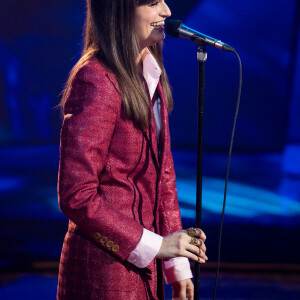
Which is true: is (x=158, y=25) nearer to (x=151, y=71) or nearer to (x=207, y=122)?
(x=151, y=71)

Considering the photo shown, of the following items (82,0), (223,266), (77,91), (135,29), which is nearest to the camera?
(77,91)

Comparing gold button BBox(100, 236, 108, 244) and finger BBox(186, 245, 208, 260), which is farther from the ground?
gold button BBox(100, 236, 108, 244)

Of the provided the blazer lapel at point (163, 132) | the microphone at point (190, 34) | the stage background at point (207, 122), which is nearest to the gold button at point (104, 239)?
the blazer lapel at point (163, 132)

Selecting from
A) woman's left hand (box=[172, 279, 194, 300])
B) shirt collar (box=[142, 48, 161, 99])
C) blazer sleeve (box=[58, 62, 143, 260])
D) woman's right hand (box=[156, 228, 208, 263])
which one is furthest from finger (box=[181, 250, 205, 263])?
shirt collar (box=[142, 48, 161, 99])

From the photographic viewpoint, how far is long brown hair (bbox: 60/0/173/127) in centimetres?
114

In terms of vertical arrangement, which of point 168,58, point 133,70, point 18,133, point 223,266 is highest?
point 133,70

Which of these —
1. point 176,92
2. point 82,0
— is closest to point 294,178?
point 176,92

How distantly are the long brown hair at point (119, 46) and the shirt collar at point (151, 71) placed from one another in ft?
0.22

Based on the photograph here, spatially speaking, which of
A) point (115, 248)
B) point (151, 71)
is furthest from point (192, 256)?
point (151, 71)

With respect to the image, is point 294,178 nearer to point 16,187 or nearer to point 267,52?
point 267,52

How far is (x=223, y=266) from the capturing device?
3328 mm

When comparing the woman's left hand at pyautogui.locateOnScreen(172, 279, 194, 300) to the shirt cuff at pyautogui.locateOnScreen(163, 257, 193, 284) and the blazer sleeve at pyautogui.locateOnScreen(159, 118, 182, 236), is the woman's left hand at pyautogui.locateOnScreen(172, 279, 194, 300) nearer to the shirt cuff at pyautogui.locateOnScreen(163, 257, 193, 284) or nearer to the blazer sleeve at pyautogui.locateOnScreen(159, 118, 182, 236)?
the shirt cuff at pyautogui.locateOnScreen(163, 257, 193, 284)

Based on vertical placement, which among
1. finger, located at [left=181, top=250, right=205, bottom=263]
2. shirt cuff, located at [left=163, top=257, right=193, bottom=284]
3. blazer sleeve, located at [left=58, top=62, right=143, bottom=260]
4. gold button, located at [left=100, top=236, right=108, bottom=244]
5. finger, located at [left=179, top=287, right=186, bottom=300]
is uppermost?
blazer sleeve, located at [left=58, top=62, right=143, bottom=260]

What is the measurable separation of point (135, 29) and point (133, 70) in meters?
0.11
